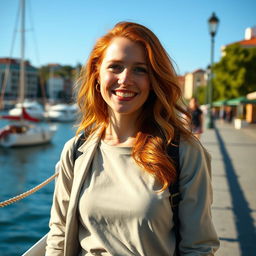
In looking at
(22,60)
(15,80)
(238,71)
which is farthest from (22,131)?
(15,80)

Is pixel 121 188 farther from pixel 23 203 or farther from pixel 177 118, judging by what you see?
pixel 23 203

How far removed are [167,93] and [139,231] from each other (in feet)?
2.60

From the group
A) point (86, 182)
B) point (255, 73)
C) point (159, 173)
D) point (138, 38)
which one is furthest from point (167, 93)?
point (255, 73)

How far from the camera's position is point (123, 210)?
→ 1.63 meters

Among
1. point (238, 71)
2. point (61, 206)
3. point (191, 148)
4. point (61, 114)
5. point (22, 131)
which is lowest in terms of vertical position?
point (61, 114)

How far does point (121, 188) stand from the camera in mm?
1693

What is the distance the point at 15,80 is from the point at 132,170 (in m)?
128

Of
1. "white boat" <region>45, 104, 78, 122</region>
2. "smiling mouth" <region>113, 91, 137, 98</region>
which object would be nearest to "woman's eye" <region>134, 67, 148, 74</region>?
"smiling mouth" <region>113, 91, 137, 98</region>

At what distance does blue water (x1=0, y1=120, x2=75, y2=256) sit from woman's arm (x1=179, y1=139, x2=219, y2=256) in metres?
1.78

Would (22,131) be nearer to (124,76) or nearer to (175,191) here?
(124,76)

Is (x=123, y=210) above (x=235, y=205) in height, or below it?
above

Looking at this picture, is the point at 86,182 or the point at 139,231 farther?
the point at 86,182

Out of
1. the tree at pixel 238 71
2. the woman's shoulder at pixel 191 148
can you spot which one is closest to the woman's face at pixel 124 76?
the woman's shoulder at pixel 191 148

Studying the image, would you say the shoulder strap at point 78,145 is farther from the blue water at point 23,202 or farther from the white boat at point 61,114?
the white boat at point 61,114
